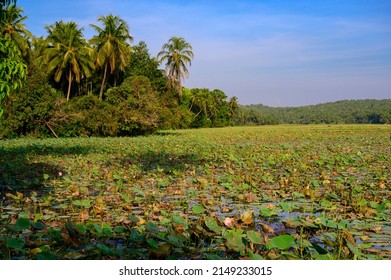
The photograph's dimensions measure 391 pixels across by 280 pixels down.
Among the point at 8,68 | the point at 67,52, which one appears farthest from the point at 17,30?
the point at 8,68

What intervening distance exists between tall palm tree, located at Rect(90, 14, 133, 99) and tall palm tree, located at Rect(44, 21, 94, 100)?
0.86m

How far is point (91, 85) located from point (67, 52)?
536cm

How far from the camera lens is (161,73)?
32719mm

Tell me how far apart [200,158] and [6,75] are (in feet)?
21.3

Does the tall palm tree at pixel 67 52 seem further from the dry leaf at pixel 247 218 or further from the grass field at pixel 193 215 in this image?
the dry leaf at pixel 247 218

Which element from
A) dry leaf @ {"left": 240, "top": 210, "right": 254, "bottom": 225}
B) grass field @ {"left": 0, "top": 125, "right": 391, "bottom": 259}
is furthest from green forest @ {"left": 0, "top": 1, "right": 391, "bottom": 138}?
dry leaf @ {"left": 240, "top": 210, "right": 254, "bottom": 225}

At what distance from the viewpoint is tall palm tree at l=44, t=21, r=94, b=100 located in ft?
87.0

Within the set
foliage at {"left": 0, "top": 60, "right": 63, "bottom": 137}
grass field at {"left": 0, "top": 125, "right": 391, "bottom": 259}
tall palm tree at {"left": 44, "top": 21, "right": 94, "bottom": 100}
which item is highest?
tall palm tree at {"left": 44, "top": 21, "right": 94, "bottom": 100}

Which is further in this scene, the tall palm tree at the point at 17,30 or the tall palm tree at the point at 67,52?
the tall palm tree at the point at 67,52

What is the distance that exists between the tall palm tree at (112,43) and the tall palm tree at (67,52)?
0.86 m

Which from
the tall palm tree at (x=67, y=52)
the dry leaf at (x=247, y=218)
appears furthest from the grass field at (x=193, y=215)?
the tall palm tree at (x=67, y=52)

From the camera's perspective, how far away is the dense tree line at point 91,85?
20.6m

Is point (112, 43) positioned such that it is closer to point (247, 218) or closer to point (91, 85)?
point (91, 85)

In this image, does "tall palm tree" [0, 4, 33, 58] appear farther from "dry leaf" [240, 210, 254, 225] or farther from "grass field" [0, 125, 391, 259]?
"dry leaf" [240, 210, 254, 225]
